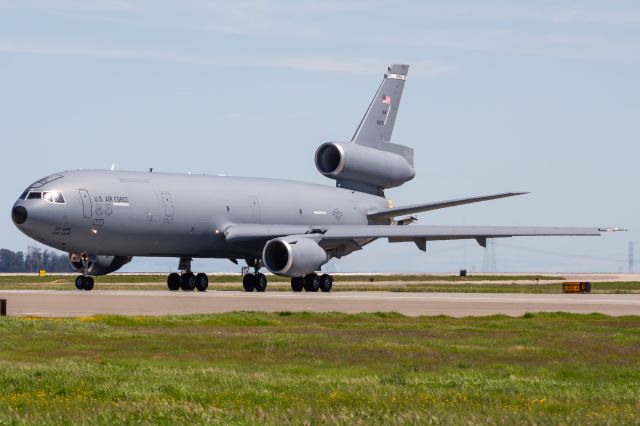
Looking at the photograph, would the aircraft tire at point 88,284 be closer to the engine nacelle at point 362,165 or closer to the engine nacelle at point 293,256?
the engine nacelle at point 293,256

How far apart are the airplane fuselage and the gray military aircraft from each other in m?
0.05

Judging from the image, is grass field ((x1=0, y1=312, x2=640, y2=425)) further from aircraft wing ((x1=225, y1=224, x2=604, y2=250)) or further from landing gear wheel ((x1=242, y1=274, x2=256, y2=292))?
landing gear wheel ((x1=242, y1=274, x2=256, y2=292))

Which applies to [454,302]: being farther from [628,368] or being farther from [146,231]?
[628,368]

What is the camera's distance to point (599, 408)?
49.8 ft

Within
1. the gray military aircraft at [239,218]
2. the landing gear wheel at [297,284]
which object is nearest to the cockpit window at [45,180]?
the gray military aircraft at [239,218]

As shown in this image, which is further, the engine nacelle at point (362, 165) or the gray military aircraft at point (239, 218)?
the engine nacelle at point (362, 165)

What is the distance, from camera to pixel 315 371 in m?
20.3

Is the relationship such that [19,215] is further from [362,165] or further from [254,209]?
[362,165]

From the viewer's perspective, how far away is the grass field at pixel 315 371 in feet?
47.2

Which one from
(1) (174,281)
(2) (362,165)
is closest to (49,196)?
(1) (174,281)

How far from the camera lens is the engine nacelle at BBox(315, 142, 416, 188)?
6838 cm

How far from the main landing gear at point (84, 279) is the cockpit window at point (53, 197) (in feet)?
13.4

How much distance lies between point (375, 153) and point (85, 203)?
71.9 ft

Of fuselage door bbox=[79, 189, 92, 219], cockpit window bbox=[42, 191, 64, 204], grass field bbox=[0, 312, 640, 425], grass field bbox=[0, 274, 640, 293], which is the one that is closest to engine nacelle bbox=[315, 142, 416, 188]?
grass field bbox=[0, 274, 640, 293]
